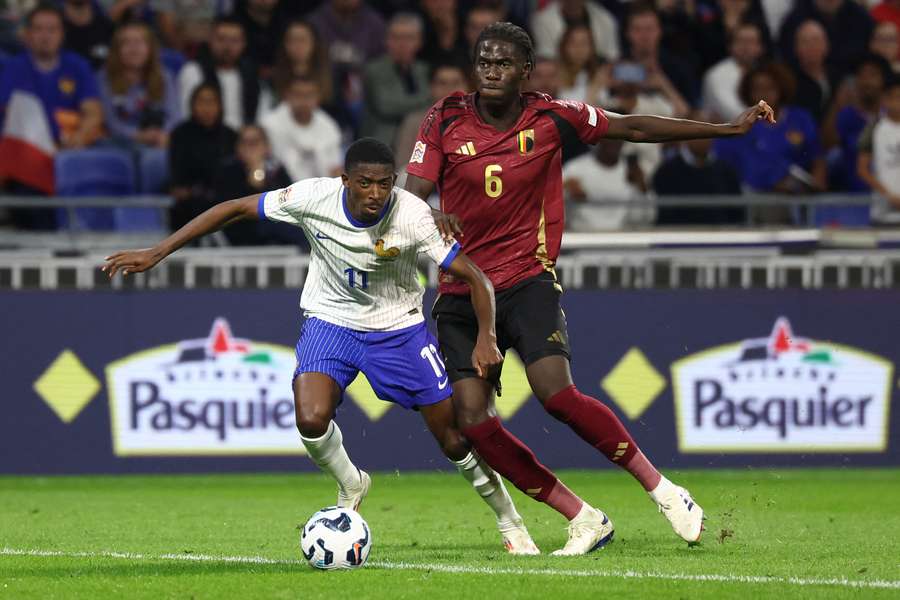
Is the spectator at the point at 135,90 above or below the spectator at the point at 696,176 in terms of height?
above

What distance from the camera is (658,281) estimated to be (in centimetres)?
1364

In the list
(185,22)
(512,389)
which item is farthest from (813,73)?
(185,22)

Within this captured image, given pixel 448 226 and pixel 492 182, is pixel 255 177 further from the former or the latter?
pixel 448 226

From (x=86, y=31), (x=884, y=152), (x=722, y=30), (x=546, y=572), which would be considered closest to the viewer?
(x=546, y=572)

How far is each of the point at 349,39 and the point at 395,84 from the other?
1.20 meters

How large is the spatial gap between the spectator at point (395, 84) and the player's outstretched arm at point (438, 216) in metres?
7.66

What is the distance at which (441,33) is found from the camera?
16.9 metres

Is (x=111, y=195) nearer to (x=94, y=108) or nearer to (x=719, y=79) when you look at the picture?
(x=94, y=108)

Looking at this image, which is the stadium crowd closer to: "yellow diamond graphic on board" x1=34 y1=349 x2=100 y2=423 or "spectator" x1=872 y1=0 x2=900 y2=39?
"spectator" x1=872 y1=0 x2=900 y2=39

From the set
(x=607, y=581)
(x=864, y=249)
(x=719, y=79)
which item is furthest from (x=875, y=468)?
(x=607, y=581)

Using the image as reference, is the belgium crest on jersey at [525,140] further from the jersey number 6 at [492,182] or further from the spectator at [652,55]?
the spectator at [652,55]

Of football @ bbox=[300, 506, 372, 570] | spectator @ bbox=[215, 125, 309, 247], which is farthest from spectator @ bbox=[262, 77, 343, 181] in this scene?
football @ bbox=[300, 506, 372, 570]

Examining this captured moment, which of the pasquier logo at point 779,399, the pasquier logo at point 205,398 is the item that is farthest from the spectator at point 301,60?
the pasquier logo at point 779,399

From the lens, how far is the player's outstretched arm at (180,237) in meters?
7.80
